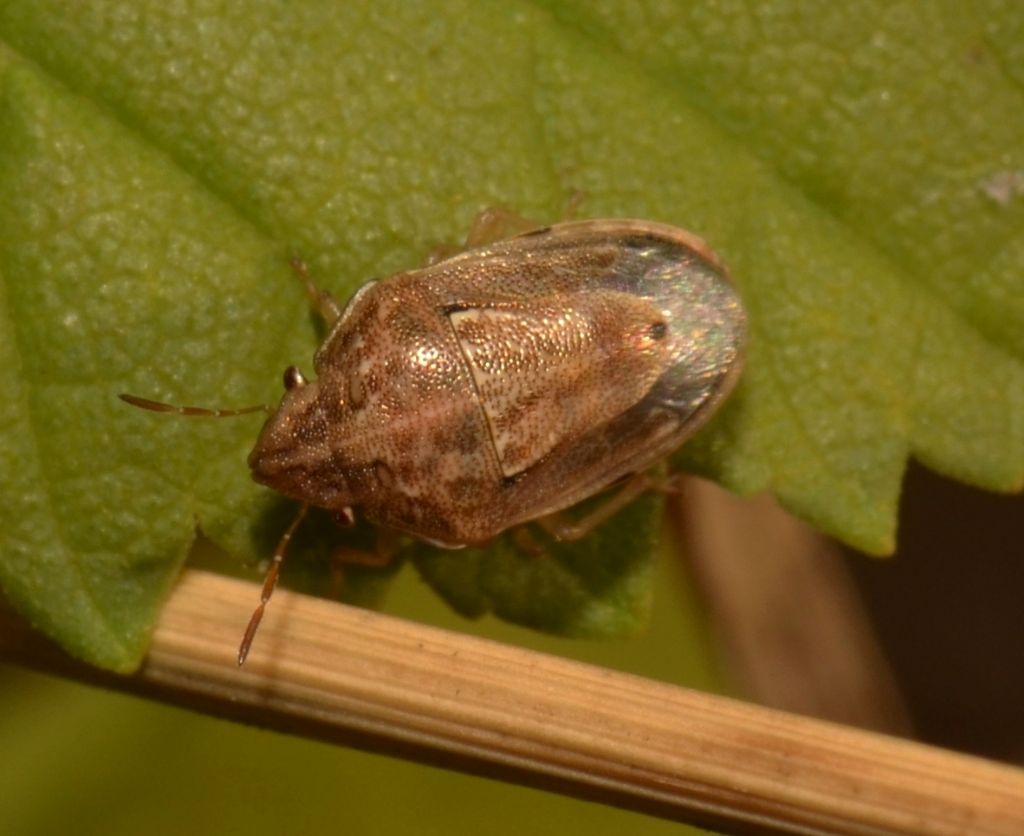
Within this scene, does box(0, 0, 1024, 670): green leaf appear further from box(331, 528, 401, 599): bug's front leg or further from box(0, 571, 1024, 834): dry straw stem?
box(0, 571, 1024, 834): dry straw stem

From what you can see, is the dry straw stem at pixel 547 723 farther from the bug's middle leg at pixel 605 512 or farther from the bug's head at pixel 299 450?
the bug's middle leg at pixel 605 512

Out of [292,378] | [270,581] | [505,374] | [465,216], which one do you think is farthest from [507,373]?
[270,581]

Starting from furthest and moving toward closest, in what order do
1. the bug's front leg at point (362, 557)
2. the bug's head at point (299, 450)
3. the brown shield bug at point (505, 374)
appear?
the bug's front leg at point (362, 557) < the brown shield bug at point (505, 374) < the bug's head at point (299, 450)

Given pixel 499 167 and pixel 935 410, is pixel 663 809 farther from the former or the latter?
pixel 499 167

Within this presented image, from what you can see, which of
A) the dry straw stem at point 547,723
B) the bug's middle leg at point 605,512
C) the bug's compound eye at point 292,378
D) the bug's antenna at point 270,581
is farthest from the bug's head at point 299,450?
the bug's middle leg at point 605,512

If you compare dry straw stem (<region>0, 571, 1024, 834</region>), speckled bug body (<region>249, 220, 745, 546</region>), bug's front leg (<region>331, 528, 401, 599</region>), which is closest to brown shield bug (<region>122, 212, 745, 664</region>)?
speckled bug body (<region>249, 220, 745, 546</region>)

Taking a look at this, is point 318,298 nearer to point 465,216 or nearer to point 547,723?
point 465,216
